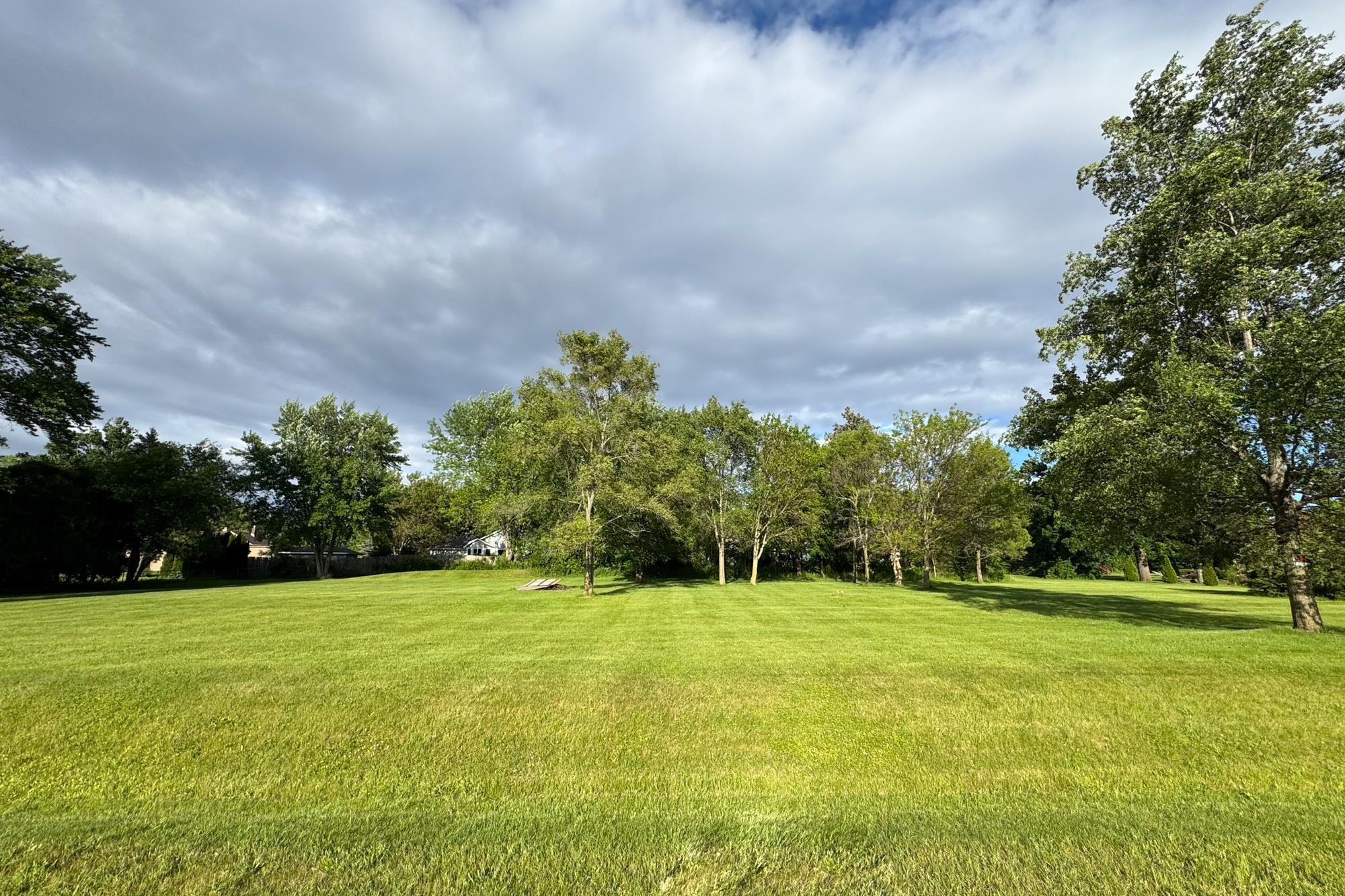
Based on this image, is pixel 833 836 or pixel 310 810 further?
pixel 310 810

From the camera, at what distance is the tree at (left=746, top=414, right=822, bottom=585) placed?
3706 centimetres

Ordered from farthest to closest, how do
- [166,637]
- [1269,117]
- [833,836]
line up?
[1269,117]
[166,637]
[833,836]

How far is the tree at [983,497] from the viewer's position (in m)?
36.1

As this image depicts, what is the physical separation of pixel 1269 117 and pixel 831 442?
3005cm

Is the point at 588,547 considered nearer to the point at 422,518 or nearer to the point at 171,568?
the point at 171,568

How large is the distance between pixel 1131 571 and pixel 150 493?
79.3 metres

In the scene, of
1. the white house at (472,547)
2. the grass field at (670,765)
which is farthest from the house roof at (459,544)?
the grass field at (670,765)

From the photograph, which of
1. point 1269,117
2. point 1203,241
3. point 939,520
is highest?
point 1269,117

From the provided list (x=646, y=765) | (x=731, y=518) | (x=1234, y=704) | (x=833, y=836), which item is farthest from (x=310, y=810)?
(x=731, y=518)

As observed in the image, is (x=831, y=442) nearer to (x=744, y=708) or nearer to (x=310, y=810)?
(x=744, y=708)

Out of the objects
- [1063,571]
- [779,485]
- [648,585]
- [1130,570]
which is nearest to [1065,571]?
[1063,571]

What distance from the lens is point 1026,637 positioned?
1223cm

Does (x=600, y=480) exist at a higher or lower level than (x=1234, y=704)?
higher

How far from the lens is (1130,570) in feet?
178
